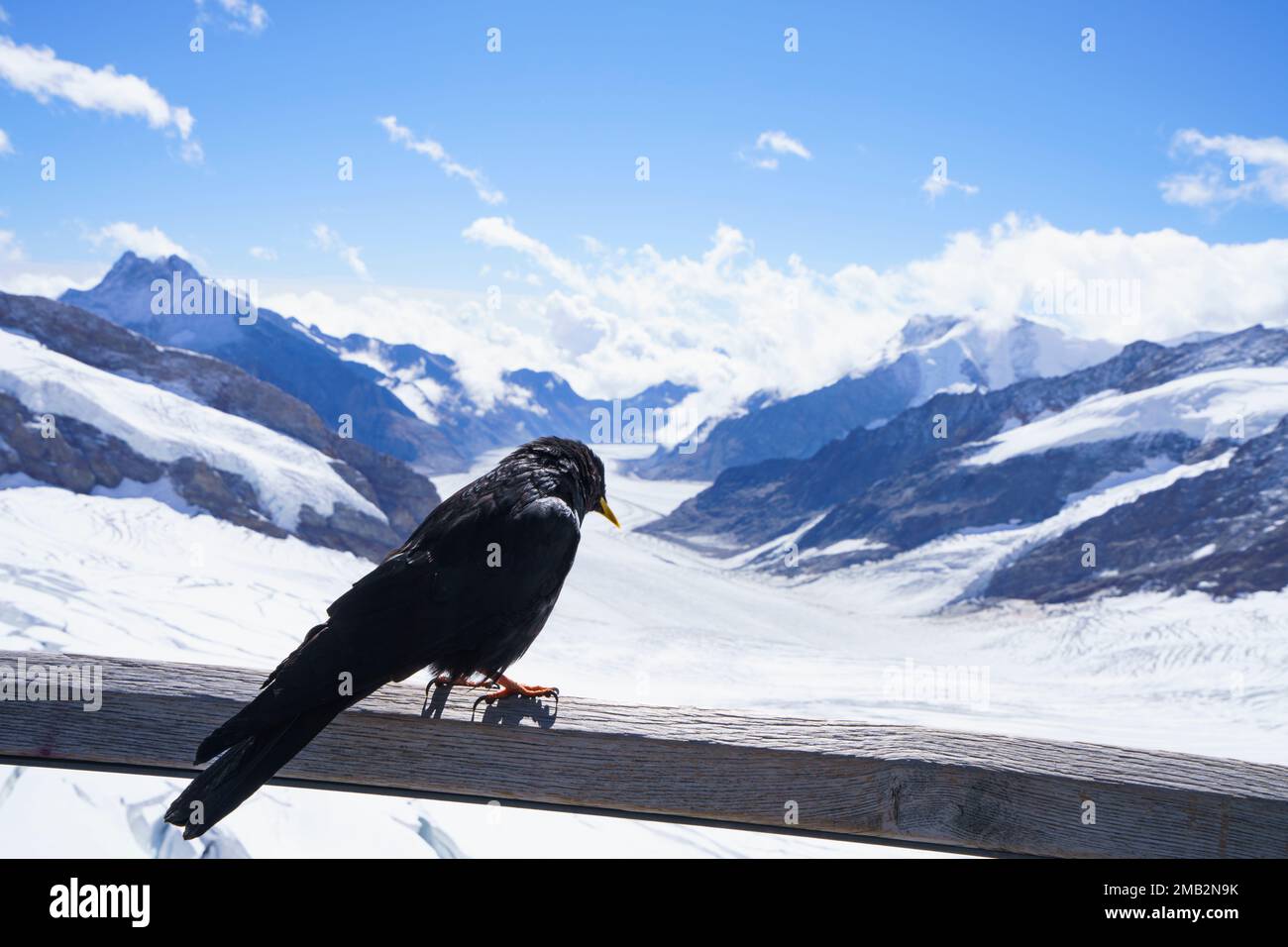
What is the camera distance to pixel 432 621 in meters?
3.02

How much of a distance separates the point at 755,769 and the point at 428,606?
46.1 inches

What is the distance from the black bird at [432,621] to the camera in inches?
90.2

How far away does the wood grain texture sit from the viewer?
2.51 m

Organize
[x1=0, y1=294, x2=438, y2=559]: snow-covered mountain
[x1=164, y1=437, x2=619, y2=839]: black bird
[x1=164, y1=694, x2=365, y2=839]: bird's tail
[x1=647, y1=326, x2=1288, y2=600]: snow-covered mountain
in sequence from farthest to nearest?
[x1=647, y1=326, x2=1288, y2=600]: snow-covered mountain
[x1=0, y1=294, x2=438, y2=559]: snow-covered mountain
[x1=164, y1=437, x2=619, y2=839]: black bird
[x1=164, y1=694, x2=365, y2=839]: bird's tail

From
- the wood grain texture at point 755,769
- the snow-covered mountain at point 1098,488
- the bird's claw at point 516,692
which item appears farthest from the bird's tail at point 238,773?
the snow-covered mountain at point 1098,488

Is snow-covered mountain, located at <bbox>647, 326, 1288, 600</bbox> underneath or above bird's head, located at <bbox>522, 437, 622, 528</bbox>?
above

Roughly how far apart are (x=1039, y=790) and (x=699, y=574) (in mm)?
103658

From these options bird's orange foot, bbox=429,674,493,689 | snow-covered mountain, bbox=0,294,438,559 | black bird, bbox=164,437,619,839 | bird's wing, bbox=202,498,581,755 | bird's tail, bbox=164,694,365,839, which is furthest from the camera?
snow-covered mountain, bbox=0,294,438,559

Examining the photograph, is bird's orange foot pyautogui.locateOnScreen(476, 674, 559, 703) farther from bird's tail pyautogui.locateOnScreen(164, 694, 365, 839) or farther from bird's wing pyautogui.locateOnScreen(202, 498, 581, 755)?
bird's tail pyautogui.locateOnScreen(164, 694, 365, 839)

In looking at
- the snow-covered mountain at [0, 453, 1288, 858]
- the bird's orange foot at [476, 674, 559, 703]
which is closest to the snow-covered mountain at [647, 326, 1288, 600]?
the snow-covered mountain at [0, 453, 1288, 858]

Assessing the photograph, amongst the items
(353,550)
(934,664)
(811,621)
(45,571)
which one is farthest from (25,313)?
(934,664)

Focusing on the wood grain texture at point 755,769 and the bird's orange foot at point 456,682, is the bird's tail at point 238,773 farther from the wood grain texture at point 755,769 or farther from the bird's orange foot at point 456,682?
the bird's orange foot at point 456,682

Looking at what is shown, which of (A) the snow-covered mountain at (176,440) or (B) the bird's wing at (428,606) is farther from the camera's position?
(A) the snow-covered mountain at (176,440)
